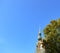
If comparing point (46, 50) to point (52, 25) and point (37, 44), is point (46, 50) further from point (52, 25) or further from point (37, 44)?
point (37, 44)

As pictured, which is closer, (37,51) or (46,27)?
(46,27)

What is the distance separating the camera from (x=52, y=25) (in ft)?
120

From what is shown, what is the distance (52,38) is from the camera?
3516 cm

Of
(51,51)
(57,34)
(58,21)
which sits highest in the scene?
(58,21)

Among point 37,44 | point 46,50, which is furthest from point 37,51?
point 46,50

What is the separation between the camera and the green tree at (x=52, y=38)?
3491 centimetres

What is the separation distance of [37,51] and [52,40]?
25.4 feet

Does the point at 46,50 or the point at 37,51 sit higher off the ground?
the point at 37,51

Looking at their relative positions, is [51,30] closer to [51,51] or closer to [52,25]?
[52,25]

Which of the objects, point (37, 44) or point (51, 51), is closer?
point (51, 51)

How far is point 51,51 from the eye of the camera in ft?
114

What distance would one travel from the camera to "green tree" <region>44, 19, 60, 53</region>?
34.9 m

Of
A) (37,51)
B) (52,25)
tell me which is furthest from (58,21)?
(37,51)

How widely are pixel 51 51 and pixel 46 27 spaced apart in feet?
13.7
